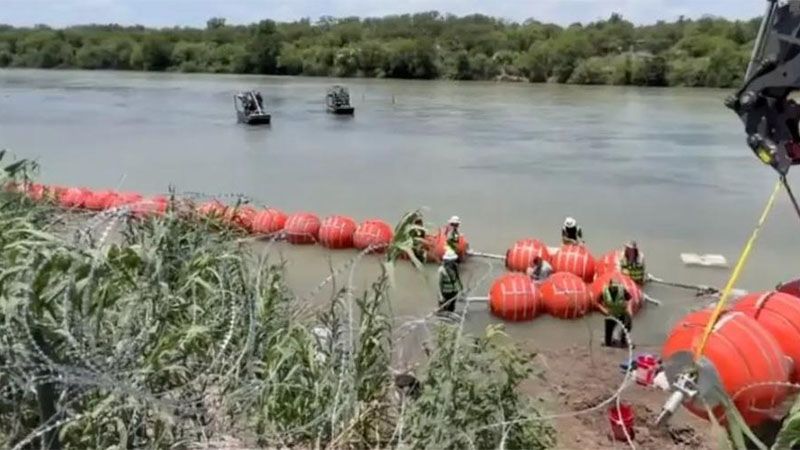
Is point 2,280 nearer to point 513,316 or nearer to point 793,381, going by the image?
point 793,381

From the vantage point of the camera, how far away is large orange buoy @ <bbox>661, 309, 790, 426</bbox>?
22.6 ft

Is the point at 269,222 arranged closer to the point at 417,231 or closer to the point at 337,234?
the point at 337,234

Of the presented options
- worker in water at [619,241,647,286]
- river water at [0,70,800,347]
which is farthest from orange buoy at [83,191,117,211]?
worker in water at [619,241,647,286]

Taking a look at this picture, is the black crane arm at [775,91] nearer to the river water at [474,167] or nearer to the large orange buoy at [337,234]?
the river water at [474,167]

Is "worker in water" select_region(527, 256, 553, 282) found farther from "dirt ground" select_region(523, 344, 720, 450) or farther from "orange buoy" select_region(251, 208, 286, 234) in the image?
"orange buoy" select_region(251, 208, 286, 234)

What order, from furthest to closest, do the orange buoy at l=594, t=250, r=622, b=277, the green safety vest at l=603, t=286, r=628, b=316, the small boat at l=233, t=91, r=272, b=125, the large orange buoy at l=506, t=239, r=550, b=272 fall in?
the small boat at l=233, t=91, r=272, b=125 → the large orange buoy at l=506, t=239, r=550, b=272 → the orange buoy at l=594, t=250, r=622, b=277 → the green safety vest at l=603, t=286, r=628, b=316

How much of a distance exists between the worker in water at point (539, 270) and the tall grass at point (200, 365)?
903 cm

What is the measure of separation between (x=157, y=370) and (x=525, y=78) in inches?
3164

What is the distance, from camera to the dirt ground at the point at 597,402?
8.62 metres

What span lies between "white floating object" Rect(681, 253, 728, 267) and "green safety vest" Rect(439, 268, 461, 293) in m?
7.23

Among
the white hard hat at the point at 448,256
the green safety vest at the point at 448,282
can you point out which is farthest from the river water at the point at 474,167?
the white hard hat at the point at 448,256

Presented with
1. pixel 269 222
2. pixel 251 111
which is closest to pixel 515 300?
pixel 269 222

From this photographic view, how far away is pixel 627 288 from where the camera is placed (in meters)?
13.9

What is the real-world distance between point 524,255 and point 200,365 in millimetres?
11804
